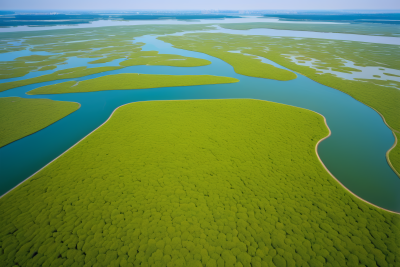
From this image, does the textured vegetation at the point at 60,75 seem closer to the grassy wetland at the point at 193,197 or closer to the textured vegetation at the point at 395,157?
the grassy wetland at the point at 193,197

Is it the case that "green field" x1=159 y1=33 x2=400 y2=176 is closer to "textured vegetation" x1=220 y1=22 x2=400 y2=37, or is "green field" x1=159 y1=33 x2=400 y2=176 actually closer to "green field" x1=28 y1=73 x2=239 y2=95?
"green field" x1=28 y1=73 x2=239 y2=95

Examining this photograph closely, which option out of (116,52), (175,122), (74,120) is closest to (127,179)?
(175,122)

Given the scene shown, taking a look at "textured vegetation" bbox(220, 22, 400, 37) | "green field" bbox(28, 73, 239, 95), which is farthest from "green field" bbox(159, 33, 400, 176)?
"textured vegetation" bbox(220, 22, 400, 37)

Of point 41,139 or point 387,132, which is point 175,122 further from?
point 387,132

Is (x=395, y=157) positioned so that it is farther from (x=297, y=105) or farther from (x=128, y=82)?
(x=128, y=82)

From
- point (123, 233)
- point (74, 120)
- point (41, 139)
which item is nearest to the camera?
point (123, 233)
